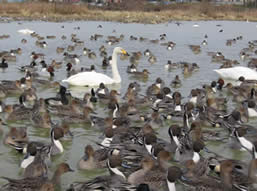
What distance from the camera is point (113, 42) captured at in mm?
27812

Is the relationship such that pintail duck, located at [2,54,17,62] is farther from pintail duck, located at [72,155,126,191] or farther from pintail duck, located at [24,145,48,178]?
pintail duck, located at [72,155,126,191]

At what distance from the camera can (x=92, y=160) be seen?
6973mm

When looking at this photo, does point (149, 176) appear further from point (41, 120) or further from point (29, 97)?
point (29, 97)

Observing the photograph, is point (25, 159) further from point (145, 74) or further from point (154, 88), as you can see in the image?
point (145, 74)

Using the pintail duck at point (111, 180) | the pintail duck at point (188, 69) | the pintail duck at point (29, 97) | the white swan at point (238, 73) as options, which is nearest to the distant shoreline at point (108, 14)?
the pintail duck at point (188, 69)

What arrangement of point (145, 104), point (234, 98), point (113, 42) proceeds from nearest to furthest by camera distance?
point (145, 104)
point (234, 98)
point (113, 42)

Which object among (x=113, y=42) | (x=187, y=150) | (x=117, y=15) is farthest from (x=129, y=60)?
(x=117, y=15)

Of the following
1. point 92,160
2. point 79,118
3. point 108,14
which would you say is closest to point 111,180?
point 92,160

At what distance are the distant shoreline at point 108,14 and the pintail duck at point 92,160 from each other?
39776 mm

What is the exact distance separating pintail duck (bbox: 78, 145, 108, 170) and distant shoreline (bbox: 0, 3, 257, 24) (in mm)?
39776

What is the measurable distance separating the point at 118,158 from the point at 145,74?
9.90 m

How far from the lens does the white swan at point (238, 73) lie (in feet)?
49.1

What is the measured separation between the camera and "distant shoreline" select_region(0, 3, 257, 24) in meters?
48.6

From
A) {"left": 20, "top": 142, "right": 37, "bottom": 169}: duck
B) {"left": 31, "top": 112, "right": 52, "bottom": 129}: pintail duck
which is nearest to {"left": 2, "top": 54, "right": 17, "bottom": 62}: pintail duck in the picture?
{"left": 31, "top": 112, "right": 52, "bottom": 129}: pintail duck
